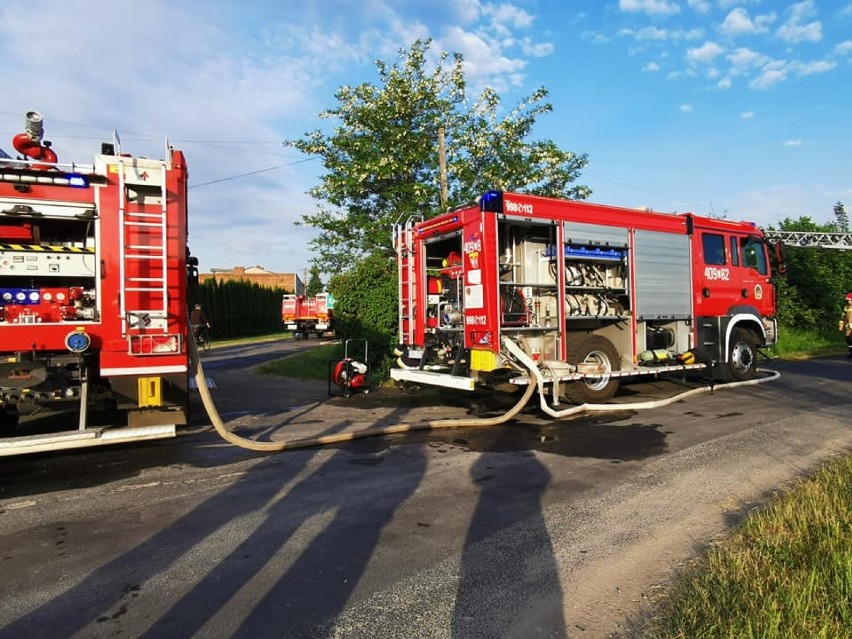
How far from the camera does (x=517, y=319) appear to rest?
8.70 meters

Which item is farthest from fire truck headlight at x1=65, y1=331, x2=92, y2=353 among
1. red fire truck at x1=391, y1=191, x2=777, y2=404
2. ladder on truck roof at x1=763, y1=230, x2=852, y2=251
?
ladder on truck roof at x1=763, y1=230, x2=852, y2=251

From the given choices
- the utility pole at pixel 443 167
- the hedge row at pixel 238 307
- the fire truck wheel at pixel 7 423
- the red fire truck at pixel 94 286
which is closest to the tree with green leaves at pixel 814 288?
the utility pole at pixel 443 167

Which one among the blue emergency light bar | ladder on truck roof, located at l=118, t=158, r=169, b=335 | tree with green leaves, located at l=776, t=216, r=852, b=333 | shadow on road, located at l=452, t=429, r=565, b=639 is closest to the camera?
shadow on road, located at l=452, t=429, r=565, b=639

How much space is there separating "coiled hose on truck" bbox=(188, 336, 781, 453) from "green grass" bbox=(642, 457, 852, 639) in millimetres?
4097

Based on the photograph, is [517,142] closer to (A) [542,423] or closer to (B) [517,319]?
(B) [517,319]

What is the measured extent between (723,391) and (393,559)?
29.8 feet

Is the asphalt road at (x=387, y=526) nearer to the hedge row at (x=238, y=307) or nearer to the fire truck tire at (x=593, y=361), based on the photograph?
the fire truck tire at (x=593, y=361)

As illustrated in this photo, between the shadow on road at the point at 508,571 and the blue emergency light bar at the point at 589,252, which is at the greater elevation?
the blue emergency light bar at the point at 589,252

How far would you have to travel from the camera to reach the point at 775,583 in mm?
3053

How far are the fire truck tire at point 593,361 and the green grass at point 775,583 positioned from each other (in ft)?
16.4

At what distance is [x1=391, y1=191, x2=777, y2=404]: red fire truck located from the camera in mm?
8445

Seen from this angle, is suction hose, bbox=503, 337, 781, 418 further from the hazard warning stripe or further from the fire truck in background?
the fire truck in background

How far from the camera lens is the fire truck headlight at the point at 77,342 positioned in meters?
5.75

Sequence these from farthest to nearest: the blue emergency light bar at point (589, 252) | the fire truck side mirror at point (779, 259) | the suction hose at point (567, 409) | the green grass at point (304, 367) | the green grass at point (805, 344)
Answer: the green grass at point (805, 344) < the green grass at point (304, 367) < the fire truck side mirror at point (779, 259) < the blue emergency light bar at point (589, 252) < the suction hose at point (567, 409)
